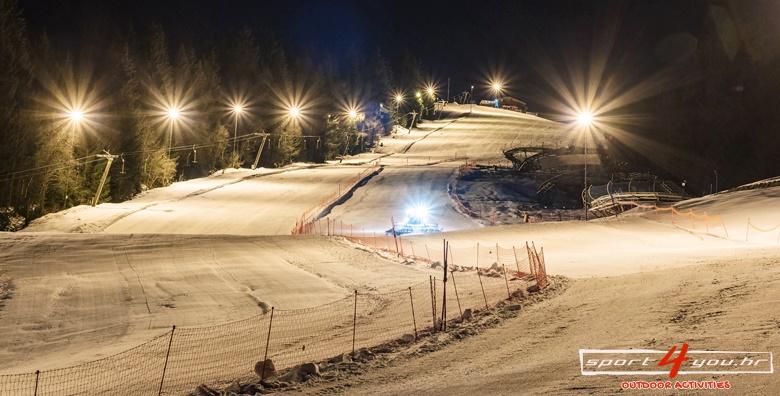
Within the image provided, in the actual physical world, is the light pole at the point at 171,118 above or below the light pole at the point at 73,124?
above

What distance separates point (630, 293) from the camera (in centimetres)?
1700

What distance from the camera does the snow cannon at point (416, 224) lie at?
4269 cm

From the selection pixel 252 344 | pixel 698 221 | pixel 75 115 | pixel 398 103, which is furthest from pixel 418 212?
pixel 398 103

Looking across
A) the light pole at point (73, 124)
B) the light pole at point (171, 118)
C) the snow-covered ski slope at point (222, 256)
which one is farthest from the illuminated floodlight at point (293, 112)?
the light pole at point (73, 124)

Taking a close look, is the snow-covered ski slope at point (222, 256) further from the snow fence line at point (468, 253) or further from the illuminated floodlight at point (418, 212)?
the illuminated floodlight at point (418, 212)

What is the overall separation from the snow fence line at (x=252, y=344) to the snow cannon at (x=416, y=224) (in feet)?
69.4

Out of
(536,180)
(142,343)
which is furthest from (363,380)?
(536,180)

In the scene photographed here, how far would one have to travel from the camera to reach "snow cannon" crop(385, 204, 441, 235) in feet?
140

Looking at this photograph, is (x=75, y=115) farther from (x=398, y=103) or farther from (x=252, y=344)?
(x=398, y=103)

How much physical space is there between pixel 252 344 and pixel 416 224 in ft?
95.3

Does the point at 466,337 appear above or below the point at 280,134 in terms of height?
below

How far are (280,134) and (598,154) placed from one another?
38.4m

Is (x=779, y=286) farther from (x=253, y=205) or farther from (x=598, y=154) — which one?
(x=598, y=154)

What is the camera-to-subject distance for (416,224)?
44000mm
